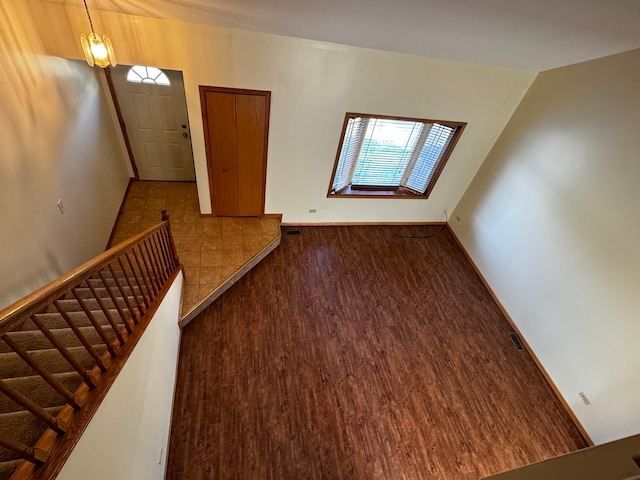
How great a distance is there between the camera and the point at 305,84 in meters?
3.38

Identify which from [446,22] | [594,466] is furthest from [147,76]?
[594,466]

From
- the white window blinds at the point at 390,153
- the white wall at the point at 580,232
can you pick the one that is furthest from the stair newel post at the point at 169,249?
the white wall at the point at 580,232

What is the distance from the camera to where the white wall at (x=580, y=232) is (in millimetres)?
2721

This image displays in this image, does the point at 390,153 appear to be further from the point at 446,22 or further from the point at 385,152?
the point at 446,22

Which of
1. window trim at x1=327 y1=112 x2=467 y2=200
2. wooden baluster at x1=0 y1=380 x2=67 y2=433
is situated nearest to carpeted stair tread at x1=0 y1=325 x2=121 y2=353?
wooden baluster at x1=0 y1=380 x2=67 y2=433

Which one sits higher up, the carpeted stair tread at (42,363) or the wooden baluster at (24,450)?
the carpeted stair tread at (42,363)

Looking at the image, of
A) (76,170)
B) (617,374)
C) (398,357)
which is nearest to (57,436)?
(76,170)

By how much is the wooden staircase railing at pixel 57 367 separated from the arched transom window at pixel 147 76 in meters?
2.73

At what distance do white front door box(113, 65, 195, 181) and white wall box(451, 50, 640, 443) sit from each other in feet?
15.0

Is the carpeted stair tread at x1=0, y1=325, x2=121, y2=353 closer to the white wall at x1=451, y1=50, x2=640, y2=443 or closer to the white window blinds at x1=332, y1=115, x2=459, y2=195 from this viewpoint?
the white window blinds at x1=332, y1=115, x2=459, y2=195

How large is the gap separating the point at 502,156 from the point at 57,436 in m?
4.97

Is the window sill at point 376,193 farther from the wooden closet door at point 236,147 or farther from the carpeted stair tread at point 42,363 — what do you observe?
the carpeted stair tread at point 42,363

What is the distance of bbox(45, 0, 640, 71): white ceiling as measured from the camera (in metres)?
1.69

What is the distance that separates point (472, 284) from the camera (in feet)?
14.4
